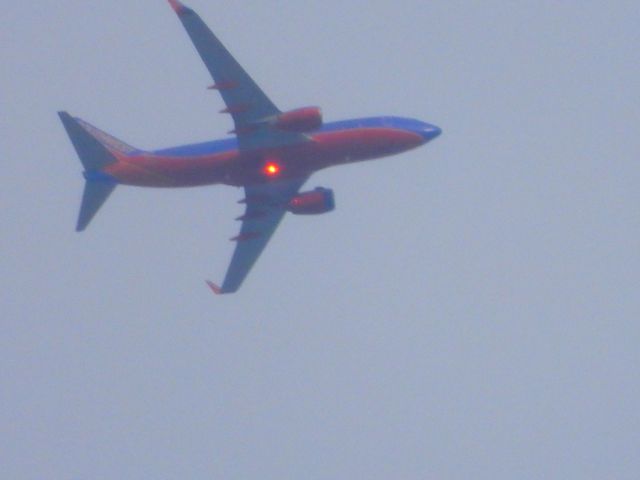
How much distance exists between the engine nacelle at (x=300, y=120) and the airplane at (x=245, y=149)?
52mm

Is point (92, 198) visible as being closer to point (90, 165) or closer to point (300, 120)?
point (90, 165)

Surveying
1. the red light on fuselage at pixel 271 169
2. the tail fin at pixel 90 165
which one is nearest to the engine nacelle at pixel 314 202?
the red light on fuselage at pixel 271 169

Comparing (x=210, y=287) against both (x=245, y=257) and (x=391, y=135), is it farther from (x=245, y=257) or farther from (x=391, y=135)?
(x=391, y=135)

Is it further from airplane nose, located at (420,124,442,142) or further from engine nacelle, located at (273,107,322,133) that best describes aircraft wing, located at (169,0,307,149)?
airplane nose, located at (420,124,442,142)

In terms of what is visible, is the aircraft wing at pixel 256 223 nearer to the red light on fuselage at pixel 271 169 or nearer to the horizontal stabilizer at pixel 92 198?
the red light on fuselage at pixel 271 169

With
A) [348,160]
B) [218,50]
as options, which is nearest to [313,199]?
[348,160]

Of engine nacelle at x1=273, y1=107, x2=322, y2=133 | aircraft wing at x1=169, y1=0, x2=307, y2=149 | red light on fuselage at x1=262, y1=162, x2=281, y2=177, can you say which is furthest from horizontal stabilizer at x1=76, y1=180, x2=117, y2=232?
engine nacelle at x1=273, y1=107, x2=322, y2=133

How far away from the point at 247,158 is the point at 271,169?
158cm

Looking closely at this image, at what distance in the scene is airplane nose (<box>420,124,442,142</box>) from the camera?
4680 inches

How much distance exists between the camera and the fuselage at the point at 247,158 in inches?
4542

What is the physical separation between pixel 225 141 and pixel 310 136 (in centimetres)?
449

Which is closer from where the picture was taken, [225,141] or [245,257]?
[225,141]

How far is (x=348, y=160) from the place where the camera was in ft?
385

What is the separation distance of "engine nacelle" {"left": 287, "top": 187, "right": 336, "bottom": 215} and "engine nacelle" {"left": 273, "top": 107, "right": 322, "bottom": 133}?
18.0 ft
